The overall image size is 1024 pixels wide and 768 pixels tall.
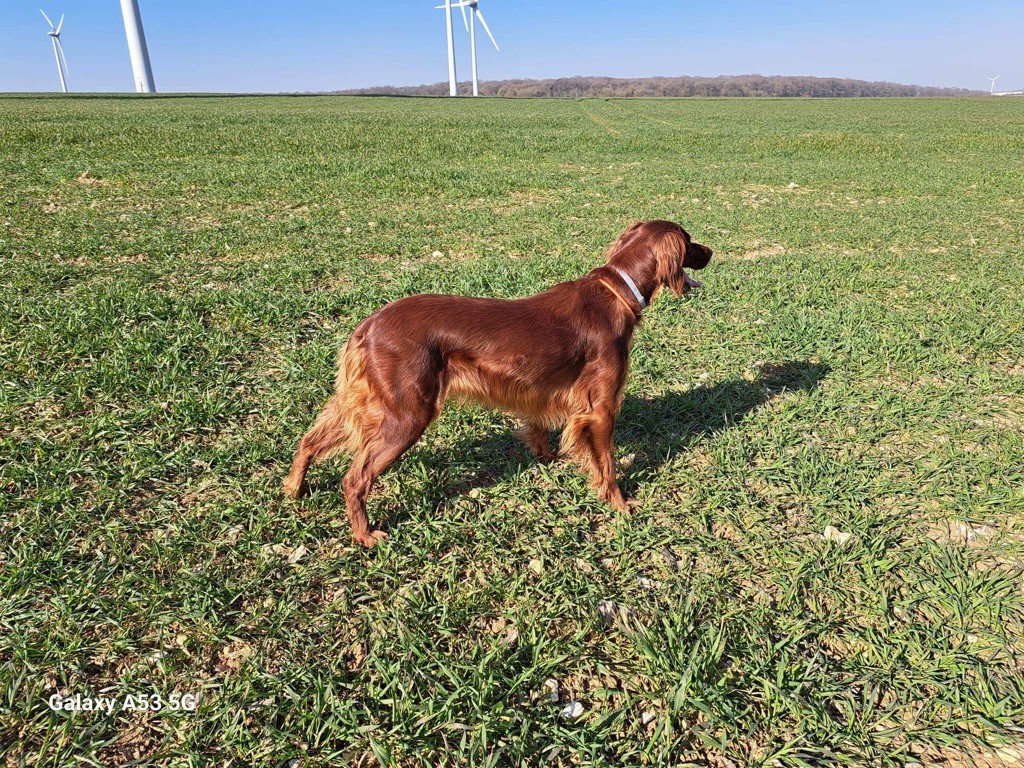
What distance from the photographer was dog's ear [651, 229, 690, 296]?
3.11 m

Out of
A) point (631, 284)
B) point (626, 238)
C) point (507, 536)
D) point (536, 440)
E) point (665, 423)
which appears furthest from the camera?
point (665, 423)

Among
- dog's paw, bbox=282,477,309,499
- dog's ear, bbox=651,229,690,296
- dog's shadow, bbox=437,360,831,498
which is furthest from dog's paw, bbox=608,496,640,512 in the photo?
dog's paw, bbox=282,477,309,499

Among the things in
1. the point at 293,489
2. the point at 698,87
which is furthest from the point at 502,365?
the point at 698,87

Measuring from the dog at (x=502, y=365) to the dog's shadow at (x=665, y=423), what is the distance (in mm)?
375

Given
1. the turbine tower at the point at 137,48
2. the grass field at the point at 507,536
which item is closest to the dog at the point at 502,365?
the grass field at the point at 507,536

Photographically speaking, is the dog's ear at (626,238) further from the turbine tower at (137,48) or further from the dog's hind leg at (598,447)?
the turbine tower at (137,48)

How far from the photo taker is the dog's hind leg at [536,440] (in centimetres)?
339

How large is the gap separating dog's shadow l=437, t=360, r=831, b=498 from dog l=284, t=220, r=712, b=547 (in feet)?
1.23

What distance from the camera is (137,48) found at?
187ft

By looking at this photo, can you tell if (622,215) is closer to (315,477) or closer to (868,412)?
(868,412)

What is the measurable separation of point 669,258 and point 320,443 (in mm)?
2030

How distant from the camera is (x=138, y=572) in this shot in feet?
8.24

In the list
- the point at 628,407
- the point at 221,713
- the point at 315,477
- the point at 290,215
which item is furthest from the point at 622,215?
the point at 221,713

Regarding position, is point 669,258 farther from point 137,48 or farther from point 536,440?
point 137,48
